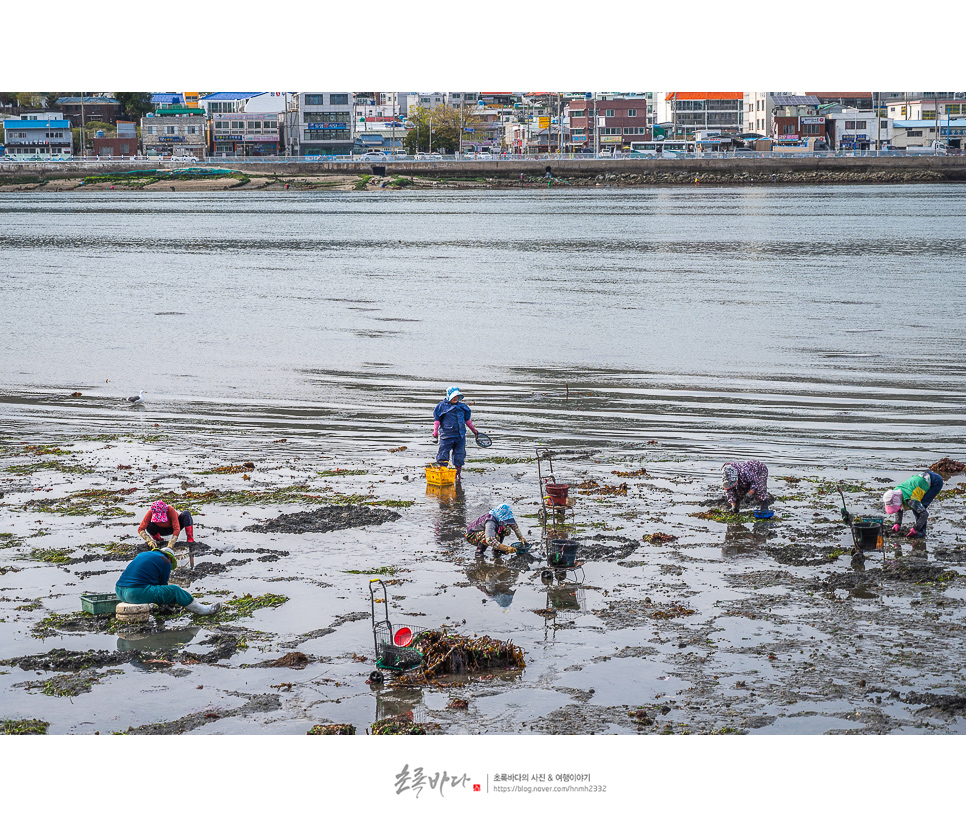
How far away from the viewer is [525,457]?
18.9 metres

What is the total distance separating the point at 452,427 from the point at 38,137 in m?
160

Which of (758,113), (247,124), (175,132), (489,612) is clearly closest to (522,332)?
(489,612)

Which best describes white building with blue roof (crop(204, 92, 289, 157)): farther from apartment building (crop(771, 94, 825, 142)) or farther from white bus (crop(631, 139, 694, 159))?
apartment building (crop(771, 94, 825, 142))

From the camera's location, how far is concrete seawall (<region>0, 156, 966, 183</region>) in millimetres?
136000

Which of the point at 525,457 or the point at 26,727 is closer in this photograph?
the point at 26,727

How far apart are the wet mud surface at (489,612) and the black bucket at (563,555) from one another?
0.73ft

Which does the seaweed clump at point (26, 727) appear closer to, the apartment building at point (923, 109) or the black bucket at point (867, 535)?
the black bucket at point (867, 535)

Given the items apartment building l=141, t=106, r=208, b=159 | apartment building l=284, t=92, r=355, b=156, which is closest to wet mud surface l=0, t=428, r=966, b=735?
apartment building l=284, t=92, r=355, b=156

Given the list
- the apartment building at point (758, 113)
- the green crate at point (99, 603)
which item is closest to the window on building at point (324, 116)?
the apartment building at point (758, 113)

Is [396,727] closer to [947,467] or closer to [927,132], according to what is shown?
[947,467]

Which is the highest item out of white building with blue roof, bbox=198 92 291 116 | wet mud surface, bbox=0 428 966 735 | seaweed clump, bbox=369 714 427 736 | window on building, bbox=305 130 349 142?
white building with blue roof, bbox=198 92 291 116

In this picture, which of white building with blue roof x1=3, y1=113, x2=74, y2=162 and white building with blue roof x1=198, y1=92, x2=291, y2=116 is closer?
white building with blue roof x1=3, y1=113, x2=74, y2=162

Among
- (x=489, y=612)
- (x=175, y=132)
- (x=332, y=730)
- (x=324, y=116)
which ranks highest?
(x=324, y=116)

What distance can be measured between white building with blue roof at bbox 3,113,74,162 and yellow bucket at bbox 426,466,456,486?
154824 millimetres
